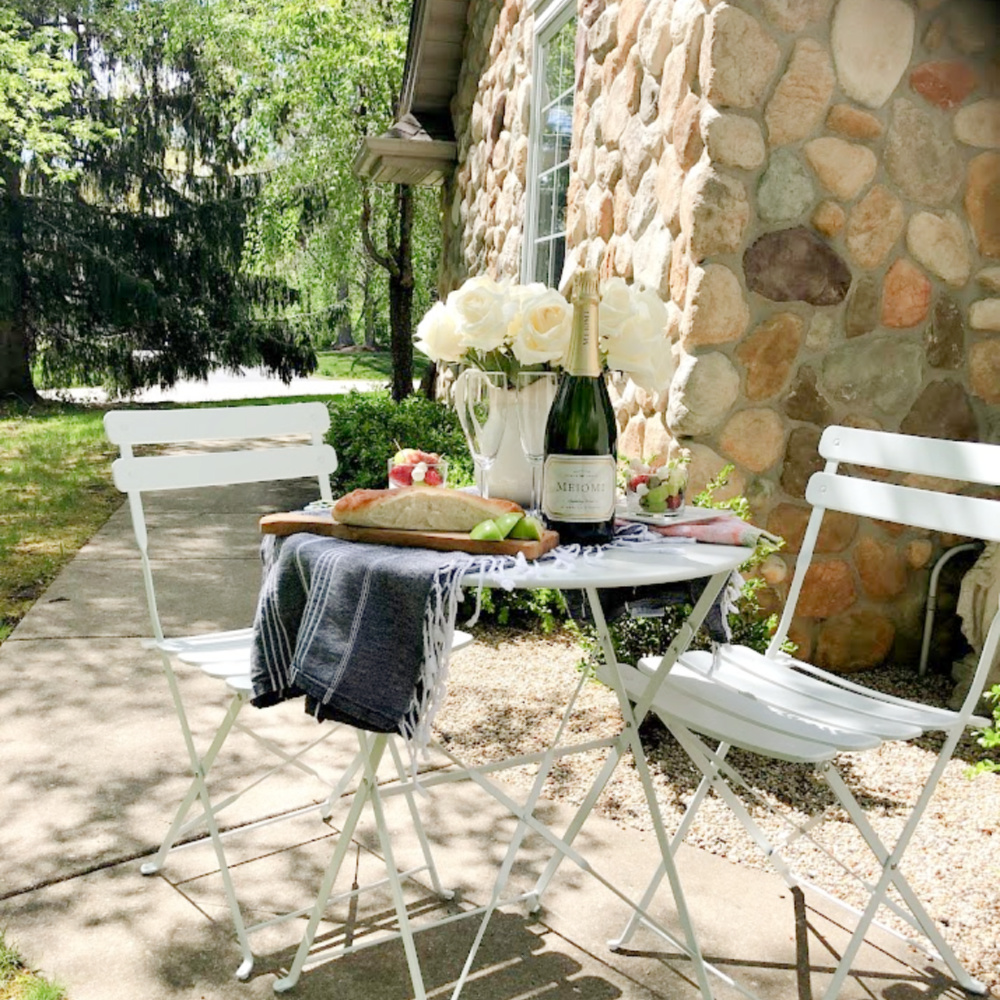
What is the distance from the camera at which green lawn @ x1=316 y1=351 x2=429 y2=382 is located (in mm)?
21859

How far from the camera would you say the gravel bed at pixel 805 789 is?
107 inches

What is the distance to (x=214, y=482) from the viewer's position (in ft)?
8.73

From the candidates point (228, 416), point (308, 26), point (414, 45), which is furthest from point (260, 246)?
point (228, 416)

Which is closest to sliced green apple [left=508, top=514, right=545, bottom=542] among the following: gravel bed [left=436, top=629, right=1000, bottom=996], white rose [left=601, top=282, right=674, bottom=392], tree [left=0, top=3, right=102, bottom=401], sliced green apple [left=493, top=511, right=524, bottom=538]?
sliced green apple [left=493, top=511, right=524, bottom=538]

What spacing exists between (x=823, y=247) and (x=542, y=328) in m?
2.24

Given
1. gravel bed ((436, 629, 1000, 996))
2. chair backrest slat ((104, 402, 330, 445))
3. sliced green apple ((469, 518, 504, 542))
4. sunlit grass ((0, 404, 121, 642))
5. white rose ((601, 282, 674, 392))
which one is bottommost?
gravel bed ((436, 629, 1000, 996))

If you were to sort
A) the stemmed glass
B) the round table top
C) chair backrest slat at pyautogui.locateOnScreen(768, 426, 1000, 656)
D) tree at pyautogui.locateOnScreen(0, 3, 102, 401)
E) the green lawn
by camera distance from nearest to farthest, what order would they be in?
1. the round table top
2. the stemmed glass
3. chair backrest slat at pyautogui.locateOnScreen(768, 426, 1000, 656)
4. tree at pyautogui.locateOnScreen(0, 3, 102, 401)
5. the green lawn

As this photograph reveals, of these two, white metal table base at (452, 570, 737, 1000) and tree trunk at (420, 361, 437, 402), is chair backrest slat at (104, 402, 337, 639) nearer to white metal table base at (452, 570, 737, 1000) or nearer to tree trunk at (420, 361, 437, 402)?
white metal table base at (452, 570, 737, 1000)

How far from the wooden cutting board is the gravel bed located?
83 centimetres

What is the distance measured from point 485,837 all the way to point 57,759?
1.36 metres

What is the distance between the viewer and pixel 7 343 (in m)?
14.1

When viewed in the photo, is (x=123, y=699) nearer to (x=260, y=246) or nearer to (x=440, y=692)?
(x=440, y=692)

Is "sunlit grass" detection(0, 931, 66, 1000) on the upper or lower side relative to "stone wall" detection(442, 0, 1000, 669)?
lower

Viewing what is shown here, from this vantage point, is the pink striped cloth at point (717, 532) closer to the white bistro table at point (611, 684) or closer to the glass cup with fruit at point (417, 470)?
the white bistro table at point (611, 684)
